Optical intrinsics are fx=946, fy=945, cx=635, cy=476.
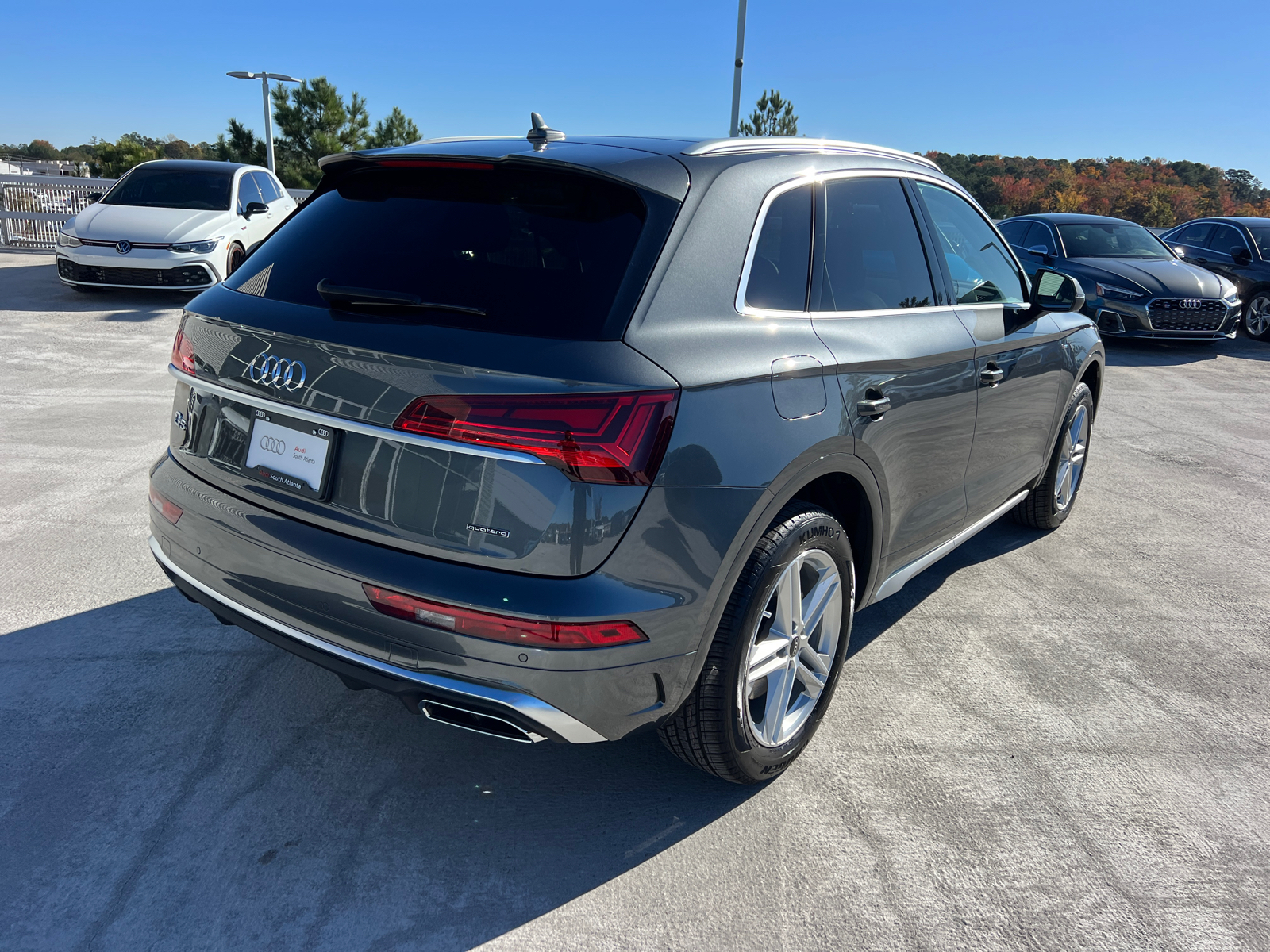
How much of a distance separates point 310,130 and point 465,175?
55056 millimetres

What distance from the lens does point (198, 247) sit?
11.2 metres

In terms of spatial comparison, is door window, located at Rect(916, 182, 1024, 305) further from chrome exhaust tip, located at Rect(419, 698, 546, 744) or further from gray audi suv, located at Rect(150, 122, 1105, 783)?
chrome exhaust tip, located at Rect(419, 698, 546, 744)

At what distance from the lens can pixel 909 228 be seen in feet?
11.4

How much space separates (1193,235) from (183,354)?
16.5 metres

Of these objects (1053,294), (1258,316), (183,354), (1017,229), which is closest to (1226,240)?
(1258,316)

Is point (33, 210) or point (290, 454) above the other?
point (33, 210)

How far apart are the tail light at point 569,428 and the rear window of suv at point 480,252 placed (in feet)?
0.58

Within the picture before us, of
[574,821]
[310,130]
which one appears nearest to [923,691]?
[574,821]

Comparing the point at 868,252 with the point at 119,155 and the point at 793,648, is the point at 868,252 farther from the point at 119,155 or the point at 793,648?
the point at 119,155

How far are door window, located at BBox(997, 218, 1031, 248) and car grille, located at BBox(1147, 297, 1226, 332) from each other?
199 centimetres

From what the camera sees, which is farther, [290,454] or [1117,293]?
[1117,293]

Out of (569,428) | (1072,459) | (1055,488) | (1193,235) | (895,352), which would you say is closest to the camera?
(569,428)

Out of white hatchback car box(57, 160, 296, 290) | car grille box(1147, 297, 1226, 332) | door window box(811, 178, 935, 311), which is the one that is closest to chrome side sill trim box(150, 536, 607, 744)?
door window box(811, 178, 935, 311)

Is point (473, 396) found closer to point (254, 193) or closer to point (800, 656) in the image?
point (800, 656)
